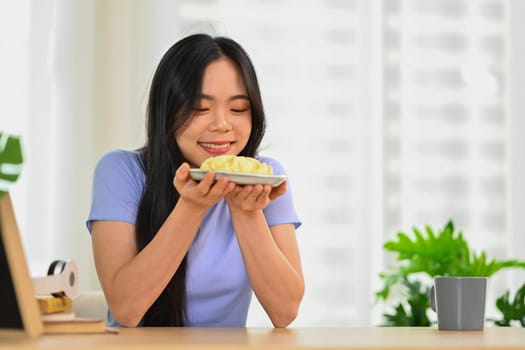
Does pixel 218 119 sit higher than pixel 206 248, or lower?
higher

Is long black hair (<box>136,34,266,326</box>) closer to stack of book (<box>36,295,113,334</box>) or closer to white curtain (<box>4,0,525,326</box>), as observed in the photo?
stack of book (<box>36,295,113,334</box>)

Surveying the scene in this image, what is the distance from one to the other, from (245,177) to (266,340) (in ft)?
1.21

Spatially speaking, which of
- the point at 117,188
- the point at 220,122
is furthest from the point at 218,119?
the point at 117,188

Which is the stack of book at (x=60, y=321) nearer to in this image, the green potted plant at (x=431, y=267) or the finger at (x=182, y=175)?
the finger at (x=182, y=175)

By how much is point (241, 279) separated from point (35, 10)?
6.82ft

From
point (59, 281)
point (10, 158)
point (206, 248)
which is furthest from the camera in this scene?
point (206, 248)

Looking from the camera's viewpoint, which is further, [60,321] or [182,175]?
[182,175]

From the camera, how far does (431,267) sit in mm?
3412

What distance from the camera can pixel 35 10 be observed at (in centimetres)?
346

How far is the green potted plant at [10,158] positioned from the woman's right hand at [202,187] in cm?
47

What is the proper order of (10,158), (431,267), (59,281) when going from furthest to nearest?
(431,267), (59,281), (10,158)

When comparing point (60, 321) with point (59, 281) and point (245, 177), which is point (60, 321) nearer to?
point (59, 281)

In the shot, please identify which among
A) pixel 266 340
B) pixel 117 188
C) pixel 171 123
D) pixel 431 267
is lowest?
pixel 431 267

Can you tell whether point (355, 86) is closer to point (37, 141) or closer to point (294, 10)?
point (294, 10)
